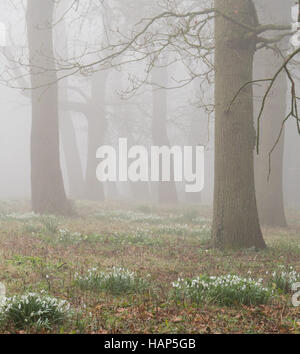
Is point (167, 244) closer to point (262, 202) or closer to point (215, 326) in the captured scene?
point (215, 326)

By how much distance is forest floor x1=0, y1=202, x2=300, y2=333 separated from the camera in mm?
4895

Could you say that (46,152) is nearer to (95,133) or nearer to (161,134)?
(95,133)

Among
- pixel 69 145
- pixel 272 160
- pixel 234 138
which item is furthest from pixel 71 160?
pixel 234 138

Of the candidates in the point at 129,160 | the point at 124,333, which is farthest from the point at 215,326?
the point at 129,160

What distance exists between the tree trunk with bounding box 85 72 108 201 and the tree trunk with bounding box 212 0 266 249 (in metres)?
17.5

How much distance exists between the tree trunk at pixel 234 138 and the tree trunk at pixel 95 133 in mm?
17455

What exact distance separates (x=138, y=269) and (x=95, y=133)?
823 inches

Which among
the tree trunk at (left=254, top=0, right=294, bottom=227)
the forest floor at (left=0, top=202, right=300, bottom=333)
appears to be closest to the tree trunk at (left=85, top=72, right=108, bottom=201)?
the tree trunk at (left=254, top=0, right=294, bottom=227)

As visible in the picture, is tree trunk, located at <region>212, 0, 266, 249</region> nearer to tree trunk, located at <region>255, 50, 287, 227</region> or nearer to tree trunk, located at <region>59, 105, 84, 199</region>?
tree trunk, located at <region>255, 50, 287, 227</region>

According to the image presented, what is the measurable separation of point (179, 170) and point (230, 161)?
4085cm

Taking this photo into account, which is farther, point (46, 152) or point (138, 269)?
point (46, 152)

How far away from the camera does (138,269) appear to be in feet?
24.7

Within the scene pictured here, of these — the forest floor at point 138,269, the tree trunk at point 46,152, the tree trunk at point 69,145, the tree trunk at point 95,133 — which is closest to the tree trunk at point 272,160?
the forest floor at point 138,269

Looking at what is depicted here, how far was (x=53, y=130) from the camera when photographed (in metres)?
16.0
